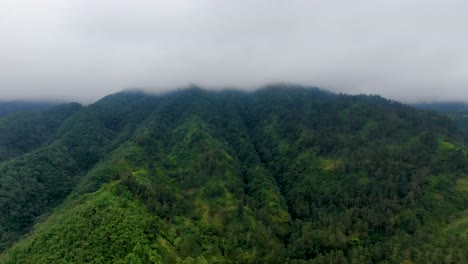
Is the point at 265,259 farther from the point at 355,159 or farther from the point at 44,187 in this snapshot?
the point at 44,187

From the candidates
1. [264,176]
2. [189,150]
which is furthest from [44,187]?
[264,176]

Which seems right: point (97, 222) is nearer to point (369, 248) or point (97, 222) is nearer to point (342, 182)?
point (369, 248)

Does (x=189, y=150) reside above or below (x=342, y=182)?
above

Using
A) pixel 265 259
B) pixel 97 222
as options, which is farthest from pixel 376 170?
pixel 97 222

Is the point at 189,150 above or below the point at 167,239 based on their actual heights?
above

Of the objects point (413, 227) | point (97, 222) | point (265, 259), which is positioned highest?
point (97, 222)

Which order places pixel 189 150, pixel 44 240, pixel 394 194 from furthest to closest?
pixel 189 150
pixel 394 194
pixel 44 240

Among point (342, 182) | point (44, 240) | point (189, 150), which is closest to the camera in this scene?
A: point (44, 240)

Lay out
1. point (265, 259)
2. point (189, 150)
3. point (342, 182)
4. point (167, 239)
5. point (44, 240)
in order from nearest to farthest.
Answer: point (44, 240), point (167, 239), point (265, 259), point (342, 182), point (189, 150)

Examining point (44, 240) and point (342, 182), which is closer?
point (44, 240)
